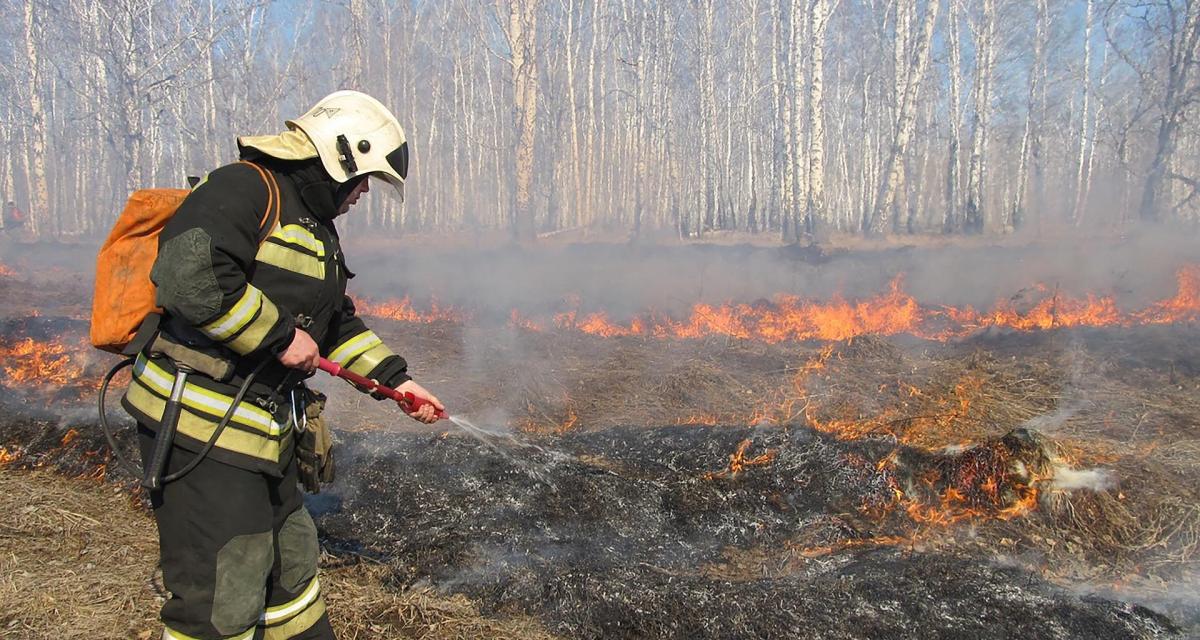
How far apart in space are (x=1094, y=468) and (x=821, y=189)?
1424 centimetres

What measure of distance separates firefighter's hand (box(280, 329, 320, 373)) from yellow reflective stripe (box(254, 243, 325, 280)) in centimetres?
20

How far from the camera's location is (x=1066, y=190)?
3975 cm

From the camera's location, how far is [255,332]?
215cm

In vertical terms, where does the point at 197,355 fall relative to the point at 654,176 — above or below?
below

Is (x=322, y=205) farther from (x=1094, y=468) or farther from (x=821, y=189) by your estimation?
(x=821, y=189)

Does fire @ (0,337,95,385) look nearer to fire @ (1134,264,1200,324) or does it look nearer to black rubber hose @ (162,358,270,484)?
black rubber hose @ (162,358,270,484)

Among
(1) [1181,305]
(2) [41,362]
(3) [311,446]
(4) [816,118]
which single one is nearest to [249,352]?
(3) [311,446]

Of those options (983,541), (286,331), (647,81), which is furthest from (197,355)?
(647,81)

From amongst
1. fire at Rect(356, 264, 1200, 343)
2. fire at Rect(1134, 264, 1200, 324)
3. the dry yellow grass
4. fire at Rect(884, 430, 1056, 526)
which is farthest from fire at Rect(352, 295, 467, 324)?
fire at Rect(1134, 264, 1200, 324)

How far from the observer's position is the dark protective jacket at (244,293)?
6.76ft

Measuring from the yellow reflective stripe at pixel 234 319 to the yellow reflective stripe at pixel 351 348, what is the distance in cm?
74

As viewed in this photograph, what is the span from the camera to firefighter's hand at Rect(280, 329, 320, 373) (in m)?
2.25

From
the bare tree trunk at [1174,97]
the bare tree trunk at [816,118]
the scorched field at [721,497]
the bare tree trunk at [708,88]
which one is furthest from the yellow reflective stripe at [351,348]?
the bare tree trunk at [708,88]

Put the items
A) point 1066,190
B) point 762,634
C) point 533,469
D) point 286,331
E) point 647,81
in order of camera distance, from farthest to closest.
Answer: point 1066,190, point 647,81, point 533,469, point 762,634, point 286,331
